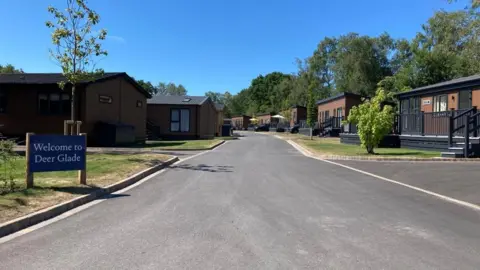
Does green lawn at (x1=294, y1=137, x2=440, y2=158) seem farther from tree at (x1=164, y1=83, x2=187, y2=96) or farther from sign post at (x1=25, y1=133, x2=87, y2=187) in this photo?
tree at (x1=164, y1=83, x2=187, y2=96)

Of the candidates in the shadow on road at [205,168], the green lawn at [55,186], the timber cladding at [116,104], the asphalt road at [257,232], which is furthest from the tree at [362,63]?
the asphalt road at [257,232]

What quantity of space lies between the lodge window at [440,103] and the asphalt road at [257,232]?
54.3 ft

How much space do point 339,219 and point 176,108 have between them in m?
35.0

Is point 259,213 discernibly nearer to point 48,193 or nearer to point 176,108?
point 48,193

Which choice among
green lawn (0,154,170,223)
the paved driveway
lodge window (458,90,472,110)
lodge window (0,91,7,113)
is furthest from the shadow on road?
lodge window (0,91,7,113)

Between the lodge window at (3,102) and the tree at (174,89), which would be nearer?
the lodge window at (3,102)

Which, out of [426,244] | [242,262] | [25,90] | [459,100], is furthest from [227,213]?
[25,90]

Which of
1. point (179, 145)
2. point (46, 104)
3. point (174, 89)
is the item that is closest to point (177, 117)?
point (179, 145)

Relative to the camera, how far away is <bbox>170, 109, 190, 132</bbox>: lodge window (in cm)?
4150

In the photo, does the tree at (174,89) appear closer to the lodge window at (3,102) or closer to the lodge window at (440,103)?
the lodge window at (3,102)

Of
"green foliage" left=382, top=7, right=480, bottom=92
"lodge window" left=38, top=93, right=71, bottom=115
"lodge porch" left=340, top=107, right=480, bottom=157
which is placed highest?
"green foliage" left=382, top=7, right=480, bottom=92

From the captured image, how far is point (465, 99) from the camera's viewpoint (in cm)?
2375

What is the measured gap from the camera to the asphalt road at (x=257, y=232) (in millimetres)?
5344

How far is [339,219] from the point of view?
765 cm
